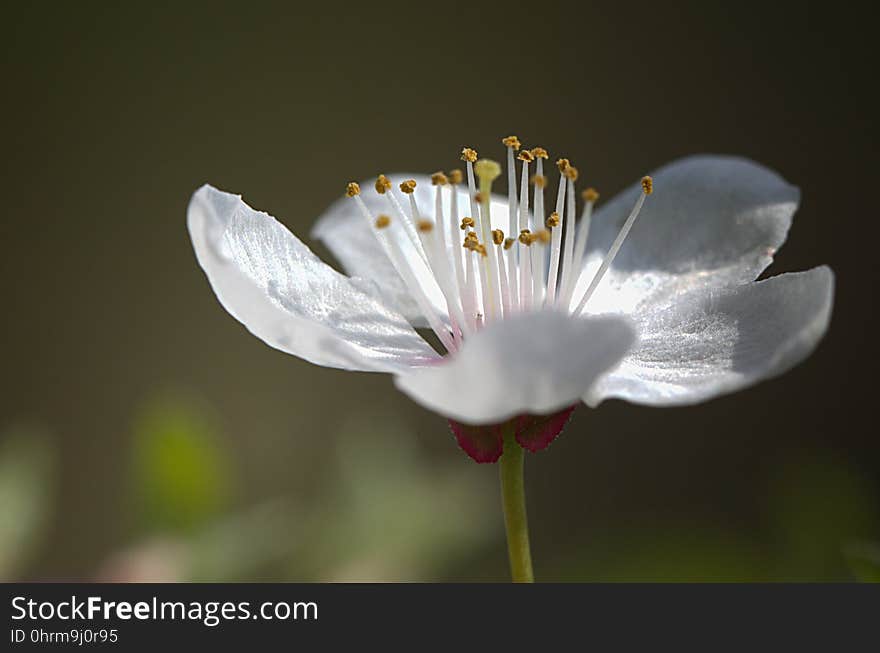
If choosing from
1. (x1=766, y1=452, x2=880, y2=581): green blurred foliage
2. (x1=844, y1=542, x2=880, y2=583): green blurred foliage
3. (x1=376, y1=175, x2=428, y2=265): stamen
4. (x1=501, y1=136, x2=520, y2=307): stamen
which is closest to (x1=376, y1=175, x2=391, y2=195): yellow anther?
(x1=376, y1=175, x2=428, y2=265): stamen

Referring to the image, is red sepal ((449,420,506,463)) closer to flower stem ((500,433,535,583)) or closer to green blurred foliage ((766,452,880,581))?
flower stem ((500,433,535,583))

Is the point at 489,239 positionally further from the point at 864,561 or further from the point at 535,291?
the point at 864,561

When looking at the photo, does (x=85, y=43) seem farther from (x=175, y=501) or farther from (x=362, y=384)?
(x=175, y=501)

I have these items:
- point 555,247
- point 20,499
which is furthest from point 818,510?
point 20,499

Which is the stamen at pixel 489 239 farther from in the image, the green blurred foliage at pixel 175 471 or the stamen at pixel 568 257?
the green blurred foliage at pixel 175 471

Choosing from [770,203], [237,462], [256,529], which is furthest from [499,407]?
[237,462]
